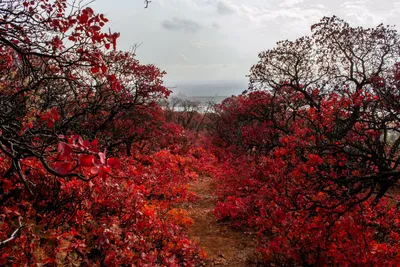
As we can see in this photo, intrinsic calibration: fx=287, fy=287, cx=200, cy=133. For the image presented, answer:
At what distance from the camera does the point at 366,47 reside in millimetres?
12633

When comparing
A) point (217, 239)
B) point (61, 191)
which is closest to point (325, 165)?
point (217, 239)

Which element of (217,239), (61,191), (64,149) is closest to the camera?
(64,149)

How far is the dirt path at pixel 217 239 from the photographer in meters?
7.75

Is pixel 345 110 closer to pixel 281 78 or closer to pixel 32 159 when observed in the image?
pixel 281 78

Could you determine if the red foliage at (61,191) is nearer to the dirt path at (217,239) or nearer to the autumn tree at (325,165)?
the dirt path at (217,239)

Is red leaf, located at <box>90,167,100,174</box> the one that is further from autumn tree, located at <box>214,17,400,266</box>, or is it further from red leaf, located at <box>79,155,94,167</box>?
autumn tree, located at <box>214,17,400,266</box>

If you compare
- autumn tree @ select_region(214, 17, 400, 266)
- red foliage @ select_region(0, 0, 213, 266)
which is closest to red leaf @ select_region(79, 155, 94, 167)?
red foliage @ select_region(0, 0, 213, 266)

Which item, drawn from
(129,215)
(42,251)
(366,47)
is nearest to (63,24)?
(42,251)

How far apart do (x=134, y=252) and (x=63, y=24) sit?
14.8ft

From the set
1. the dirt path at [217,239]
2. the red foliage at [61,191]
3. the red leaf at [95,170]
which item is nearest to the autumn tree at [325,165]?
the dirt path at [217,239]

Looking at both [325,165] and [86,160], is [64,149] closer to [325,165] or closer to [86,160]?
[86,160]

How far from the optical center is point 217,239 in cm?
930

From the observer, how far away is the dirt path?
305 inches

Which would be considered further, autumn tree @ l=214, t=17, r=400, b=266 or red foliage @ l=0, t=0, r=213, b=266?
autumn tree @ l=214, t=17, r=400, b=266
